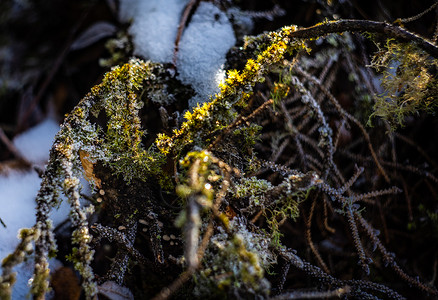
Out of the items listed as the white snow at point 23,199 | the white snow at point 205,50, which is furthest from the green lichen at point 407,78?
the white snow at point 23,199

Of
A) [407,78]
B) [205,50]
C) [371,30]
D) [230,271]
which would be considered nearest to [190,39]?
[205,50]

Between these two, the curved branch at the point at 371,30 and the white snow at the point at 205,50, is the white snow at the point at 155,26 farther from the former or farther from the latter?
the curved branch at the point at 371,30

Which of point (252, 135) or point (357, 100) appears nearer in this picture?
point (252, 135)

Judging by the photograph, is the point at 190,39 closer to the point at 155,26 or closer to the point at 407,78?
the point at 155,26

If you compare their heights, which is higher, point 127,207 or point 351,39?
point 351,39

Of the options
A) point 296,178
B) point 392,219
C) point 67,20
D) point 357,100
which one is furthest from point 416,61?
point 67,20

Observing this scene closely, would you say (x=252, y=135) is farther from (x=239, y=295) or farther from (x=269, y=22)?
(x=269, y=22)
